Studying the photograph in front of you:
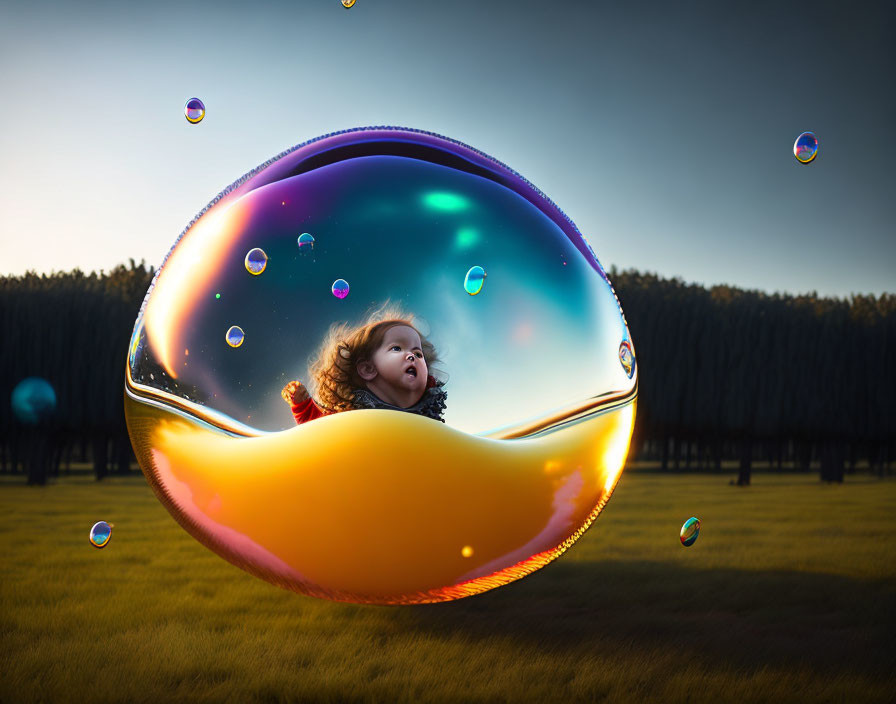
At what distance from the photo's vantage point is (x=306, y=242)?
355 cm

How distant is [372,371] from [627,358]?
130 centimetres

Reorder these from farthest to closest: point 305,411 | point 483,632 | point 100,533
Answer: point 100,533 < point 483,632 < point 305,411

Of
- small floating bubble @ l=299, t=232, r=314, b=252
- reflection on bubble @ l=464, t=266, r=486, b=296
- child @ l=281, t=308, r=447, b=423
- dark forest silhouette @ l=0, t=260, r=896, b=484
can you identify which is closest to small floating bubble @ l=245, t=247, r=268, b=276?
small floating bubble @ l=299, t=232, r=314, b=252

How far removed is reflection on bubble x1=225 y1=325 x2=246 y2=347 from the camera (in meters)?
3.52

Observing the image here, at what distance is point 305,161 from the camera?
13.1 feet

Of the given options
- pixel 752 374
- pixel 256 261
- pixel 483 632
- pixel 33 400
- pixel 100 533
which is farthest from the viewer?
pixel 752 374

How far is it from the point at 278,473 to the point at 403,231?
1.16 m

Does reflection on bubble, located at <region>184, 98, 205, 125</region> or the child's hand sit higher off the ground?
reflection on bubble, located at <region>184, 98, 205, 125</region>

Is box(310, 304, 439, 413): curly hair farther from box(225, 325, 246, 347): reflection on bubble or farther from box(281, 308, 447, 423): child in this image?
box(225, 325, 246, 347): reflection on bubble

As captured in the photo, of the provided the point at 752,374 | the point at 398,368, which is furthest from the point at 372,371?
the point at 752,374

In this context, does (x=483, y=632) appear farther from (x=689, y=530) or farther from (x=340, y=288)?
(x=340, y=288)

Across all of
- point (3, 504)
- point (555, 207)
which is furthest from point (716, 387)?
point (555, 207)

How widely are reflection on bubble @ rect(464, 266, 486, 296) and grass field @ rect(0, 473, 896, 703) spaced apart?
2.08 m

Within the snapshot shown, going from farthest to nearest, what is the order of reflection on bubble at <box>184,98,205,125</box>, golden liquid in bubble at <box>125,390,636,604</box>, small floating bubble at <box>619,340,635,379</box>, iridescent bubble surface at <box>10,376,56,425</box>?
iridescent bubble surface at <box>10,376,56,425</box>
reflection on bubble at <box>184,98,205,125</box>
small floating bubble at <box>619,340,635,379</box>
golden liquid in bubble at <box>125,390,636,604</box>
